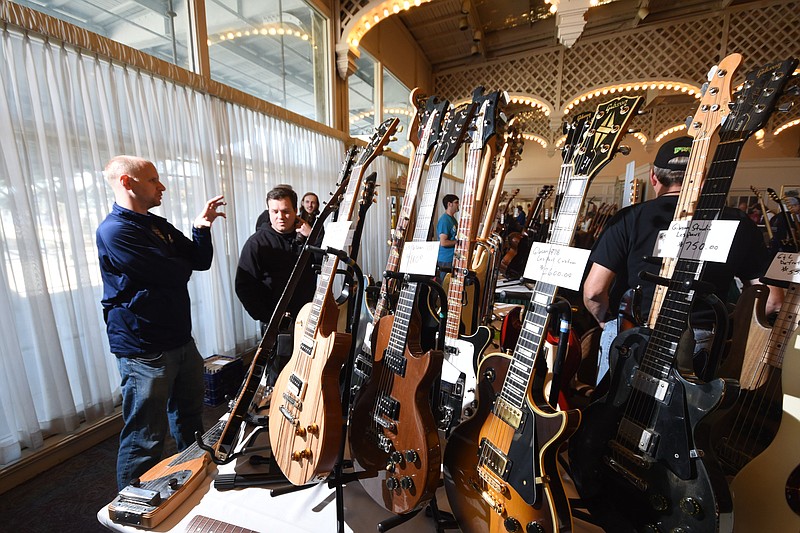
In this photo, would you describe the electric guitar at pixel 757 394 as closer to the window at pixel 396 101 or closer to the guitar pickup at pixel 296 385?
the guitar pickup at pixel 296 385

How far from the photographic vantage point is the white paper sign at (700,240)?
0.78 meters

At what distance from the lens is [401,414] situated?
0.99 m

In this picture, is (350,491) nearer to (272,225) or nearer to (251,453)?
(251,453)

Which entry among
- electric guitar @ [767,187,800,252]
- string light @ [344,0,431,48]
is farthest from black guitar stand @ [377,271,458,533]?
string light @ [344,0,431,48]

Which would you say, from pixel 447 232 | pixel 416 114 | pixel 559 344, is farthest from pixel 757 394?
pixel 447 232

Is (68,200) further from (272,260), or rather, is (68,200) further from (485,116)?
(485,116)

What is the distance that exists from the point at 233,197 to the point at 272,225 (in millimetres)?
1159

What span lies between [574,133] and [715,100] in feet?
1.31

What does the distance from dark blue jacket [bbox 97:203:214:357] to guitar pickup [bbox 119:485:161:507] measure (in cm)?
63

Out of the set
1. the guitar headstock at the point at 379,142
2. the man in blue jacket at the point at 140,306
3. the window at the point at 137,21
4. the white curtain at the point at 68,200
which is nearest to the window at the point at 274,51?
the window at the point at 137,21

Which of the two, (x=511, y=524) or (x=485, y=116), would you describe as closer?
(x=511, y=524)

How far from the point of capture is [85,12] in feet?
6.84

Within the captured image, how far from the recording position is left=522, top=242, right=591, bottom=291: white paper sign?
848 mm

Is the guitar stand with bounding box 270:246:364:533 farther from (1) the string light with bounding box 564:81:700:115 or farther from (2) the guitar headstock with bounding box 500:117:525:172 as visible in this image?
(1) the string light with bounding box 564:81:700:115
